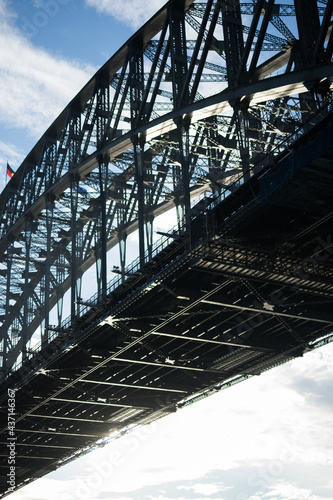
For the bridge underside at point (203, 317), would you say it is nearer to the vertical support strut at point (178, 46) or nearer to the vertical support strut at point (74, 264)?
the vertical support strut at point (74, 264)

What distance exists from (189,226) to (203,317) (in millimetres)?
9755

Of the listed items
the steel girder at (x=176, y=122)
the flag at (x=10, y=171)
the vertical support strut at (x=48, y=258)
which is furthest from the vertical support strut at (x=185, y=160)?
the flag at (x=10, y=171)

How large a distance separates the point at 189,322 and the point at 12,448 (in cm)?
3610

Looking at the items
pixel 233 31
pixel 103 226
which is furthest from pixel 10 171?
pixel 233 31

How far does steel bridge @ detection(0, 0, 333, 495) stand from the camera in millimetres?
39312

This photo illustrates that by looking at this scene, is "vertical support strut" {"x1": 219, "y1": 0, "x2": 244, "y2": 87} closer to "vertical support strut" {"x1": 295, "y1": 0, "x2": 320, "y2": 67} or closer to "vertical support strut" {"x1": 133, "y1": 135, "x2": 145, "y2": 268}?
"vertical support strut" {"x1": 295, "y1": 0, "x2": 320, "y2": 67}

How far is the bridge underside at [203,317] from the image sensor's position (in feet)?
127

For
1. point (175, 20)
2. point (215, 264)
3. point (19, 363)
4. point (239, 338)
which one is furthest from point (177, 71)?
point (19, 363)

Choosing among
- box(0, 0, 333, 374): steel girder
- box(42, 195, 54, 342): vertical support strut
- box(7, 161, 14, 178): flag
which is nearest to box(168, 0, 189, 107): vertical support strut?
box(0, 0, 333, 374): steel girder

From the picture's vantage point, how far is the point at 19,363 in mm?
64375

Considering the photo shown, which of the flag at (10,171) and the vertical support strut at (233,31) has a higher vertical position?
the flag at (10,171)

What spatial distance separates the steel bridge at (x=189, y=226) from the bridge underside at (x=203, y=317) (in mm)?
115

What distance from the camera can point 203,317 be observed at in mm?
50438

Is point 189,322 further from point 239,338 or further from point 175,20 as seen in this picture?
point 175,20
